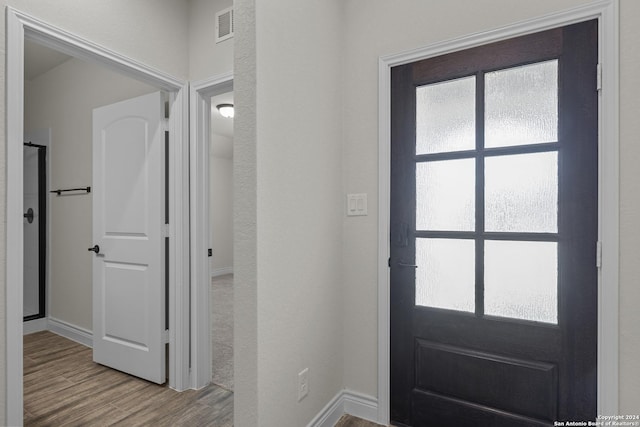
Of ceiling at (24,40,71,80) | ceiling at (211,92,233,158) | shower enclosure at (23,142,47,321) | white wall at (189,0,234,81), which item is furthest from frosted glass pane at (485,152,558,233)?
Answer: shower enclosure at (23,142,47,321)

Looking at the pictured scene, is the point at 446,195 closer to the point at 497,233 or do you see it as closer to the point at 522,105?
the point at 497,233

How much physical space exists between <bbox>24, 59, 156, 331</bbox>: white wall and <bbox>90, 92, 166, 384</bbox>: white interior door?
44 centimetres

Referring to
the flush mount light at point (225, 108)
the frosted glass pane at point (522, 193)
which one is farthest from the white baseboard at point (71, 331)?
the frosted glass pane at point (522, 193)

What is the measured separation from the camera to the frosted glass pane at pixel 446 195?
5.43ft

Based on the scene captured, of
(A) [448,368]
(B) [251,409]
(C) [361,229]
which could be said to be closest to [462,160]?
(C) [361,229]

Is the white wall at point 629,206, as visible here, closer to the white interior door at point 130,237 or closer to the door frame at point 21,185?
the door frame at point 21,185

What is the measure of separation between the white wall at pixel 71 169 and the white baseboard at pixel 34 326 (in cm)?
11

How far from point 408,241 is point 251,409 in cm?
111

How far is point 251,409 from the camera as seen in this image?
130 centimetres

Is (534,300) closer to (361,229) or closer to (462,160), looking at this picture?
(462,160)

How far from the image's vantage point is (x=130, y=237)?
2418mm

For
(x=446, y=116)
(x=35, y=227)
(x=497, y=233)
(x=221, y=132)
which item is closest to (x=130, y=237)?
(x=35, y=227)

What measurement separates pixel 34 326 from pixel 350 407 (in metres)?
3.36

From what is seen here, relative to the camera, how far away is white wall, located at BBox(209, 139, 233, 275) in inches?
255
